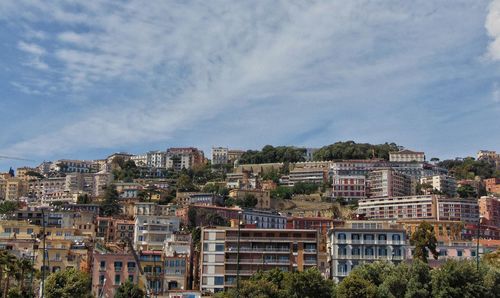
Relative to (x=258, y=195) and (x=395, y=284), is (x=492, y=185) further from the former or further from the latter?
(x=395, y=284)

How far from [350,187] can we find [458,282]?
4374 inches

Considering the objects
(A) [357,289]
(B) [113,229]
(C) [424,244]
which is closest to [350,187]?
(B) [113,229]

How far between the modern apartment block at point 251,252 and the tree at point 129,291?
12761 millimetres

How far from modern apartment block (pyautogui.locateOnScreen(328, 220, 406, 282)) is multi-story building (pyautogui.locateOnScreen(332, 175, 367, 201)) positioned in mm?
84976

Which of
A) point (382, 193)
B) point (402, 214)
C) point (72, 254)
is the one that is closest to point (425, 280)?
point (72, 254)

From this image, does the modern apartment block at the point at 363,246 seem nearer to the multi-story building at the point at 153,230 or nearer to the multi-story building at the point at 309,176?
the multi-story building at the point at 153,230

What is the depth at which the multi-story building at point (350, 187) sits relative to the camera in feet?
555

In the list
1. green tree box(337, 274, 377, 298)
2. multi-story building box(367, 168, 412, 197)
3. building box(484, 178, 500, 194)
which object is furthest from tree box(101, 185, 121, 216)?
building box(484, 178, 500, 194)

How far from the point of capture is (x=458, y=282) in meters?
60.0

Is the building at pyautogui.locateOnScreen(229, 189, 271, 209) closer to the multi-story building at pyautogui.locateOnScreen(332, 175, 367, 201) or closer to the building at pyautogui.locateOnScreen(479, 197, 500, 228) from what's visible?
the multi-story building at pyautogui.locateOnScreen(332, 175, 367, 201)

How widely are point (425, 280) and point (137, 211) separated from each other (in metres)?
90.8

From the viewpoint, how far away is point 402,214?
146 meters

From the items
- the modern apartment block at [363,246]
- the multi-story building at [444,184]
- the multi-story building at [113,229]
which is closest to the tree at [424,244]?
the modern apartment block at [363,246]

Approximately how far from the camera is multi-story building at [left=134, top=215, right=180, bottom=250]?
106 m
